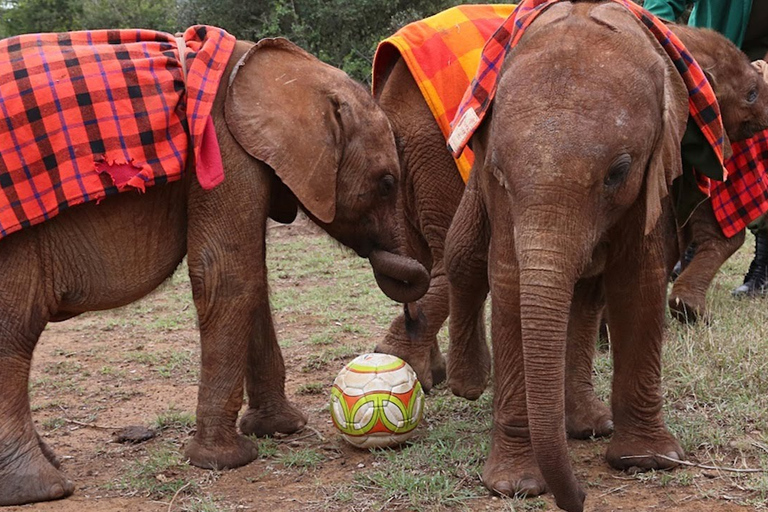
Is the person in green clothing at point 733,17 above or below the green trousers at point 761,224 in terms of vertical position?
above

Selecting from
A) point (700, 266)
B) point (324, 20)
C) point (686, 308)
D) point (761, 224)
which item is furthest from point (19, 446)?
Answer: point (324, 20)

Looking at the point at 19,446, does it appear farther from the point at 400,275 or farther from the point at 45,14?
the point at 45,14

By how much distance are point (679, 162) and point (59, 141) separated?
2.27m

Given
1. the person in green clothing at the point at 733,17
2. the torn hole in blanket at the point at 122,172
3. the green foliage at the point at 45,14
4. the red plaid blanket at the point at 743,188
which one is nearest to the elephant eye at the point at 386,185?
the torn hole in blanket at the point at 122,172

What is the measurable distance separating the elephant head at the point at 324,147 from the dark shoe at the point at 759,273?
399 centimetres

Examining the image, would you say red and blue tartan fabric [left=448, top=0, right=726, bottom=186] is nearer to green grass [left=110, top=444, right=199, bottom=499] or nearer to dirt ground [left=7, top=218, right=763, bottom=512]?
dirt ground [left=7, top=218, right=763, bottom=512]

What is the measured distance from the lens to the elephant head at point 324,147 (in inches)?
160

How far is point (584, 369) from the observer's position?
448cm

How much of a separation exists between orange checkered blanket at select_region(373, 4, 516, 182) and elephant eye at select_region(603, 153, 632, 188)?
1760 mm

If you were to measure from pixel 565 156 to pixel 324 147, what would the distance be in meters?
1.38

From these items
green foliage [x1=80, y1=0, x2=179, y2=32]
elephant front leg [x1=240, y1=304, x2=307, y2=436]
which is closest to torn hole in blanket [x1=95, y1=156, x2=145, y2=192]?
elephant front leg [x1=240, y1=304, x2=307, y2=436]

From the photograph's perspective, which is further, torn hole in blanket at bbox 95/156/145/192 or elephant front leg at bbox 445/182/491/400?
elephant front leg at bbox 445/182/491/400

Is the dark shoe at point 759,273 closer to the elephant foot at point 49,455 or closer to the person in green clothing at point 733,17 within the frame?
the person in green clothing at point 733,17

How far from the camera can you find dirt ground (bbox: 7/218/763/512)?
3.68 metres
